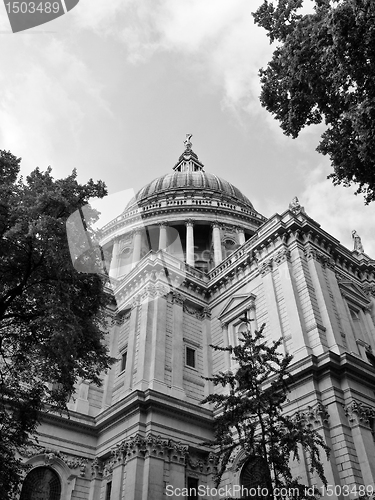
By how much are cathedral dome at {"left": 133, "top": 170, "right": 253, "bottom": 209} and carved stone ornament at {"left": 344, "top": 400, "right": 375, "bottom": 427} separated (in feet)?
107

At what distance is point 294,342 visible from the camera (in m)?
19.9

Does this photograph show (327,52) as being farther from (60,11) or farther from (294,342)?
(294,342)

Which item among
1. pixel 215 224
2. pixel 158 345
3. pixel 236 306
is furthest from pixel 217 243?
pixel 158 345

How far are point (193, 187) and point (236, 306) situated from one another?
26348 millimetres

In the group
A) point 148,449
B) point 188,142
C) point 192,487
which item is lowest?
point 192,487

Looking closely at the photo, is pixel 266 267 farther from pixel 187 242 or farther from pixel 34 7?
pixel 187 242

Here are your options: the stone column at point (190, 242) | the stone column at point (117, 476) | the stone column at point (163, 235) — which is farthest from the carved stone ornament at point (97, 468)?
the stone column at point (163, 235)

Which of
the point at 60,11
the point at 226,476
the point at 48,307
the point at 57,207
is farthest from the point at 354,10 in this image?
the point at 226,476

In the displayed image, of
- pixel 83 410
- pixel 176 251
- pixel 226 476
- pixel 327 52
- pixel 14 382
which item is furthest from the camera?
Result: pixel 176 251

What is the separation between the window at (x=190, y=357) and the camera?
78.6ft

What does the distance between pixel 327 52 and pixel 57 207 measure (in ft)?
30.2

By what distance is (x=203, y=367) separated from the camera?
79.5ft

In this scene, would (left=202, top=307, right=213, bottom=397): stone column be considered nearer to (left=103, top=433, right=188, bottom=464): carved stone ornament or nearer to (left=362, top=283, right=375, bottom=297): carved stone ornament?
(left=103, top=433, right=188, bottom=464): carved stone ornament

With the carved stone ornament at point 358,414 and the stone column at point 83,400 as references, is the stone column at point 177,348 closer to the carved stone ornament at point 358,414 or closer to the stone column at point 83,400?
the stone column at point 83,400
